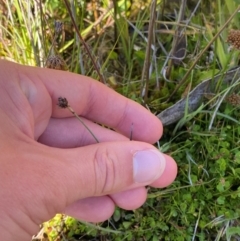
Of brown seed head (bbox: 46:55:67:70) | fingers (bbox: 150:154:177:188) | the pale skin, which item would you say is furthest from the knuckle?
brown seed head (bbox: 46:55:67:70)

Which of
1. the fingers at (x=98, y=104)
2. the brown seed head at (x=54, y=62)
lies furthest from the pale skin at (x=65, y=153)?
the brown seed head at (x=54, y=62)

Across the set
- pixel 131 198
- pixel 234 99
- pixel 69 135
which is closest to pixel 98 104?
pixel 69 135

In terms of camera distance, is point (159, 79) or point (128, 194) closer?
point (128, 194)

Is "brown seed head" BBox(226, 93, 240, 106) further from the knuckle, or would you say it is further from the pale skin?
the knuckle

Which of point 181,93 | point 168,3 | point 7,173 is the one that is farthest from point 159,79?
point 7,173

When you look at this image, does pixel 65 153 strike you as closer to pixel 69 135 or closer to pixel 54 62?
pixel 69 135

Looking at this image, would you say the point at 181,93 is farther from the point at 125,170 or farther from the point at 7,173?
the point at 7,173
